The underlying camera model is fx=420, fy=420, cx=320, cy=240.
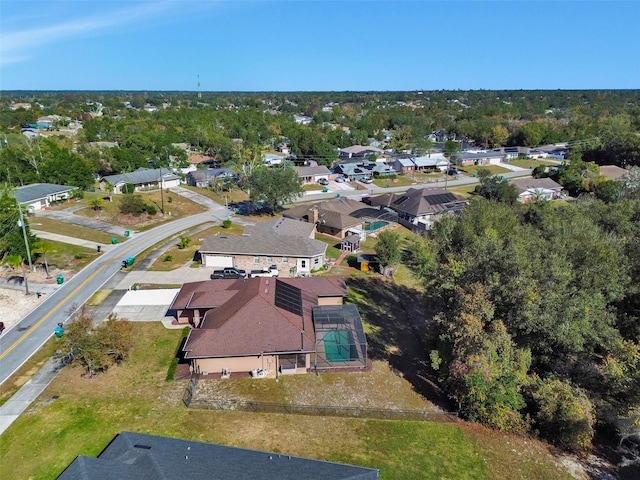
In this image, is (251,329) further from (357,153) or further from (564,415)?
(357,153)

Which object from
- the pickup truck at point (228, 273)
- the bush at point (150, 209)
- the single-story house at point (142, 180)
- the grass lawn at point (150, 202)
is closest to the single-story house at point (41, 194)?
the grass lawn at point (150, 202)

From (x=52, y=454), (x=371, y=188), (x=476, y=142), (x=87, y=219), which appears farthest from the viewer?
(x=476, y=142)

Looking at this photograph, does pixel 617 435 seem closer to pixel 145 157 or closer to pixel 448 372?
pixel 448 372

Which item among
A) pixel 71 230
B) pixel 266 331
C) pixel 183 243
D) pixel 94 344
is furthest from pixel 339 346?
pixel 71 230

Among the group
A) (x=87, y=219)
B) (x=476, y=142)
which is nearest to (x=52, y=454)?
(x=87, y=219)

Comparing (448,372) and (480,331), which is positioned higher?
(480,331)

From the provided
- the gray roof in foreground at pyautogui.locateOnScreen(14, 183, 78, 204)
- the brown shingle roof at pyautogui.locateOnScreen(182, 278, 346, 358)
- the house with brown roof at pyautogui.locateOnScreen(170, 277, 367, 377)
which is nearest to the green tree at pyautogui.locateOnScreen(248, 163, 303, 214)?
the gray roof in foreground at pyautogui.locateOnScreen(14, 183, 78, 204)
